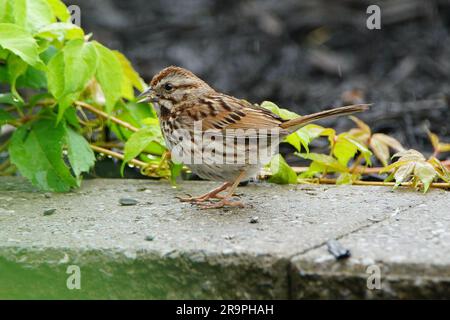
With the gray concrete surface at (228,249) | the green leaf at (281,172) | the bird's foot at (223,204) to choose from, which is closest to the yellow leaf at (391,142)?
the green leaf at (281,172)

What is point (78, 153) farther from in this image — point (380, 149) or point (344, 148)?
point (380, 149)

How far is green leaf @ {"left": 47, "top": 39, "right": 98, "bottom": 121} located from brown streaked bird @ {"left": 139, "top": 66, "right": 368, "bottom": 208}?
13.5 inches

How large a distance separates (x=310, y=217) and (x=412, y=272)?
2.72 feet

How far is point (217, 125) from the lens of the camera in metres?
3.83

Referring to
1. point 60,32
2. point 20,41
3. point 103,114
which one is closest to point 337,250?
point 20,41

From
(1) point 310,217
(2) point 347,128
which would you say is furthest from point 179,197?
(2) point 347,128

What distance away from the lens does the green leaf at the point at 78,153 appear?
13.3 feet

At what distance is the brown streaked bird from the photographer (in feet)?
12.3

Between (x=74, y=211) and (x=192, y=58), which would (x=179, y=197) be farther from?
(x=192, y=58)

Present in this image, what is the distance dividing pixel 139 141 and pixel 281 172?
788 mm

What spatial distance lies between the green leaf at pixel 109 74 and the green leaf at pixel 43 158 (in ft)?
1.09

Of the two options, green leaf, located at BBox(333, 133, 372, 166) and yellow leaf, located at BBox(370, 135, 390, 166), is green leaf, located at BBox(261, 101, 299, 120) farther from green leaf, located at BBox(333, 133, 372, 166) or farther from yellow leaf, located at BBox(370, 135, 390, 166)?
yellow leaf, located at BBox(370, 135, 390, 166)

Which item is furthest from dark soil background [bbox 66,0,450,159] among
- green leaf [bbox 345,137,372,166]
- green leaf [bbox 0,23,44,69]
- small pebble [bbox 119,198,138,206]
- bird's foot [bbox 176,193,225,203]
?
green leaf [bbox 0,23,44,69]

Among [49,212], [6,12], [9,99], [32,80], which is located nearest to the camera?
[49,212]
